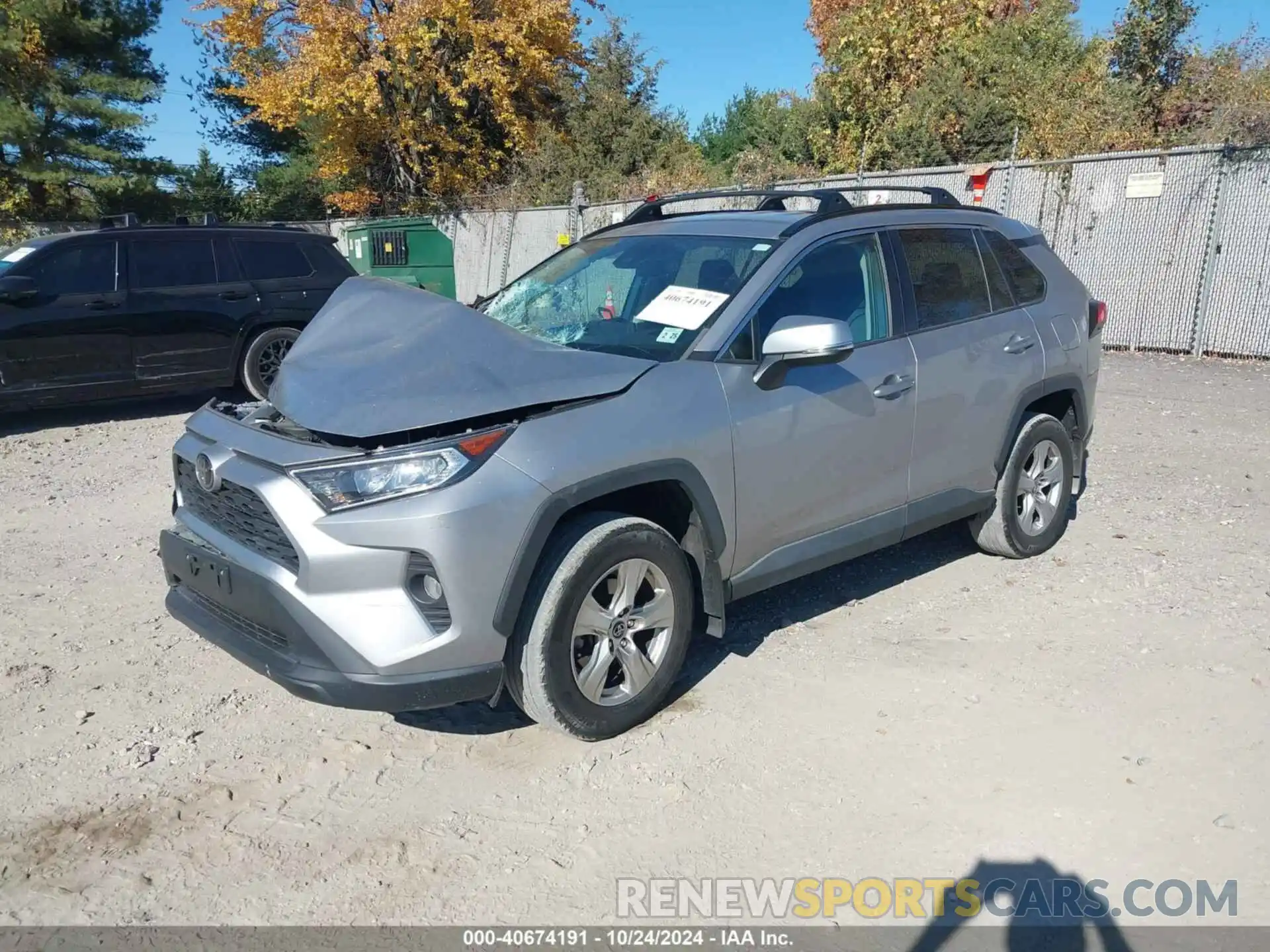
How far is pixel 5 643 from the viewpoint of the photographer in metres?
4.45

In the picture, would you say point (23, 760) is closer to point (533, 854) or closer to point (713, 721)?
point (533, 854)

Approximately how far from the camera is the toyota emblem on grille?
3463 millimetres

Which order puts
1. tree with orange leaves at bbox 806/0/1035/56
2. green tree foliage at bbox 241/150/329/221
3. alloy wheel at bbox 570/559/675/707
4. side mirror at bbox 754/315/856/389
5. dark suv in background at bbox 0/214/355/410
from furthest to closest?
green tree foliage at bbox 241/150/329/221 → tree with orange leaves at bbox 806/0/1035/56 → dark suv in background at bbox 0/214/355/410 → side mirror at bbox 754/315/856/389 → alloy wheel at bbox 570/559/675/707

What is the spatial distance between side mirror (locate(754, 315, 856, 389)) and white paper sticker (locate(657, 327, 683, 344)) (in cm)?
34

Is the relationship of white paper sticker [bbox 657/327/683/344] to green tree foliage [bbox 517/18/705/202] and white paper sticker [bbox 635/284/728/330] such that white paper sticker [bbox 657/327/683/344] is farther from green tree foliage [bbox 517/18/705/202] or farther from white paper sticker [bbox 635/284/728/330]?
green tree foliage [bbox 517/18/705/202]

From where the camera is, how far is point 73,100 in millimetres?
24984

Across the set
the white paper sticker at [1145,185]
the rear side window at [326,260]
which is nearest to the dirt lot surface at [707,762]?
the rear side window at [326,260]

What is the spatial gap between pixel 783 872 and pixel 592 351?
1987 mm

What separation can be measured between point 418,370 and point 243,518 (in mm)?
786

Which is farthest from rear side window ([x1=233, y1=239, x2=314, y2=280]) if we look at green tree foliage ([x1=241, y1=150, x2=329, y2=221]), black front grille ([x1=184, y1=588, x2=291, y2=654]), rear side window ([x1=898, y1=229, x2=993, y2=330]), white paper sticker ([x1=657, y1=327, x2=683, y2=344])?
green tree foliage ([x1=241, y1=150, x2=329, y2=221])

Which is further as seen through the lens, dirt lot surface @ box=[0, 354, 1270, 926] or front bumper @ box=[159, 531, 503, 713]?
front bumper @ box=[159, 531, 503, 713]

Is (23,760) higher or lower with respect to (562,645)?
lower

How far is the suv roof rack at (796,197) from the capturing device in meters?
4.47

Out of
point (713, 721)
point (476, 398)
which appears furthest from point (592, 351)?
point (713, 721)
